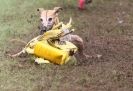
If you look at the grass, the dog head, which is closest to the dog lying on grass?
the dog head

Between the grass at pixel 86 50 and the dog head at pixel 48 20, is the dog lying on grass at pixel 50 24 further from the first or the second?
the grass at pixel 86 50

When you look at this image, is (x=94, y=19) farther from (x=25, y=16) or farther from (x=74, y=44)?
(x=74, y=44)

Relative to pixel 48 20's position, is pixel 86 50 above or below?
below

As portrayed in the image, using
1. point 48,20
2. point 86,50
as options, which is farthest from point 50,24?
point 86,50

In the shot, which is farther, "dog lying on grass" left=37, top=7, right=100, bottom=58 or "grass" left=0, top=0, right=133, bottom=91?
"dog lying on grass" left=37, top=7, right=100, bottom=58

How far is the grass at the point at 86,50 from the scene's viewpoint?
650 cm

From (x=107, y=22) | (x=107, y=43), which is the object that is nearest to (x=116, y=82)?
(x=107, y=43)

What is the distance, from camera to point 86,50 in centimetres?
816

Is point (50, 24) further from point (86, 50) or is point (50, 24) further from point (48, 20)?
point (86, 50)

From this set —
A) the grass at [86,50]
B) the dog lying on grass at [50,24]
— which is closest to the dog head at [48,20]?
the dog lying on grass at [50,24]

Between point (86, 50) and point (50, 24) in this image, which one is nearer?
point (50, 24)

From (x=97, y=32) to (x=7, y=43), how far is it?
6.22 feet

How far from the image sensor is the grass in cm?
650

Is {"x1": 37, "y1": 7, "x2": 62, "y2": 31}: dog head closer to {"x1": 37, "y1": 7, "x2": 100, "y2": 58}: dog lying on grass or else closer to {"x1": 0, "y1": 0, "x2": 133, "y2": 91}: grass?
{"x1": 37, "y1": 7, "x2": 100, "y2": 58}: dog lying on grass
